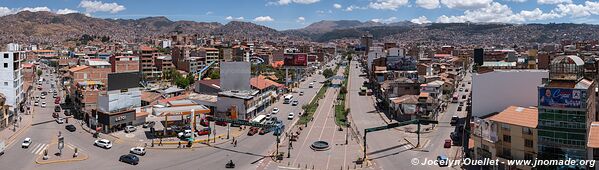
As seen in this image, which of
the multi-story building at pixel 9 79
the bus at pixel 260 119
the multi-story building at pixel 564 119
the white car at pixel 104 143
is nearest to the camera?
the multi-story building at pixel 564 119

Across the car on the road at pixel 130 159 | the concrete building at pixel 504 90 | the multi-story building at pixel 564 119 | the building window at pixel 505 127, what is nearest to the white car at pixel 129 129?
the car on the road at pixel 130 159

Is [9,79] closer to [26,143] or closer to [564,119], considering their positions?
[26,143]

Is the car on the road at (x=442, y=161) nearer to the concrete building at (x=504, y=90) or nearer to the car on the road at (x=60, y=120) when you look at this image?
the concrete building at (x=504, y=90)

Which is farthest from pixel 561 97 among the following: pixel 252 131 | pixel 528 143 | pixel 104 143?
pixel 104 143

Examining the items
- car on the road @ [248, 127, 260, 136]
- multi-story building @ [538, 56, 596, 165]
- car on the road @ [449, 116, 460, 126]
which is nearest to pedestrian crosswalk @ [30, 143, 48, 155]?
car on the road @ [248, 127, 260, 136]

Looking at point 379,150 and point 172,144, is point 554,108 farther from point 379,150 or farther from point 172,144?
point 172,144

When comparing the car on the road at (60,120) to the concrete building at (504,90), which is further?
the car on the road at (60,120)

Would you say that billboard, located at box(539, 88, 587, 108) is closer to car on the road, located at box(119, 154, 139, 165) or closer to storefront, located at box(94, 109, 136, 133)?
car on the road, located at box(119, 154, 139, 165)
